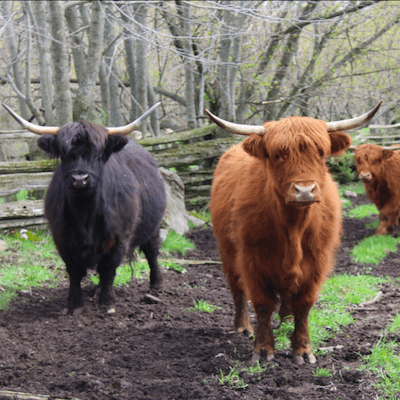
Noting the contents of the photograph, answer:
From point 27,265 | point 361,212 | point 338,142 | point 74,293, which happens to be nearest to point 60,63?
point 27,265

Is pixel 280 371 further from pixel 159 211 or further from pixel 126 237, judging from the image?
pixel 159 211

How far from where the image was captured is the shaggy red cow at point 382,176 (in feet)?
26.2

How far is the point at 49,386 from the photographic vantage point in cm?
284

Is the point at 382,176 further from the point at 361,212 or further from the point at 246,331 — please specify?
the point at 246,331

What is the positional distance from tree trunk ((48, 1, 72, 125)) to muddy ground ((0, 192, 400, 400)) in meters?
3.06

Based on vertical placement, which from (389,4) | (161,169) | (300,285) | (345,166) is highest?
A: (389,4)

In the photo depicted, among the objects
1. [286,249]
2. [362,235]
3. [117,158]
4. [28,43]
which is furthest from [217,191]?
[28,43]

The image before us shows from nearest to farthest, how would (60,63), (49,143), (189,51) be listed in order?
1. (49,143)
2. (60,63)
3. (189,51)

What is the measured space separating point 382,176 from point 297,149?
606cm

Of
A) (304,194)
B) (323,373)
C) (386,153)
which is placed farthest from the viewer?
(386,153)

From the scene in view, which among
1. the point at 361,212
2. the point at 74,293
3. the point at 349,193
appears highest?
the point at 74,293

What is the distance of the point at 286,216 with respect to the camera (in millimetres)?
2963

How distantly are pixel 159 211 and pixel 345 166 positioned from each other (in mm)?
7996

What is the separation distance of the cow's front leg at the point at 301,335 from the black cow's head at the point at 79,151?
6.41ft
